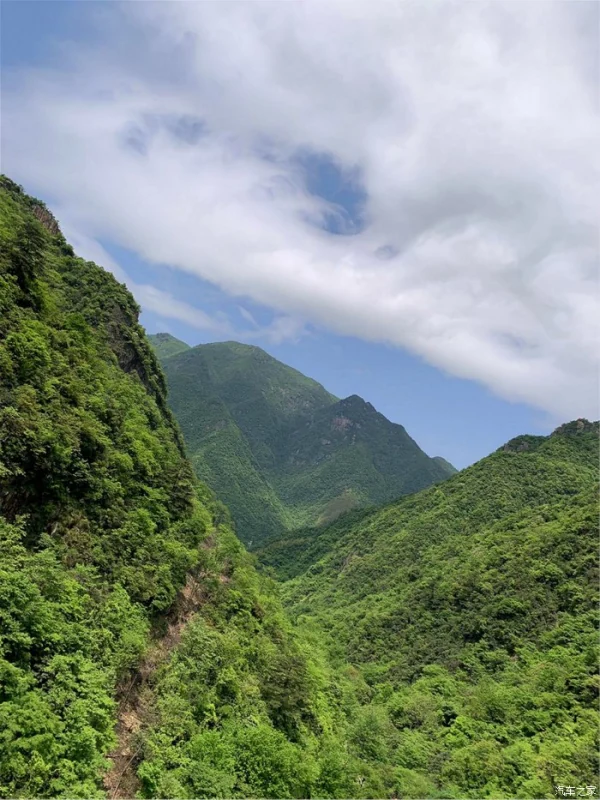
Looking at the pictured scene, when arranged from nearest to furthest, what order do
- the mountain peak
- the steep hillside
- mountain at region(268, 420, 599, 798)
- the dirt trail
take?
the steep hillside
the dirt trail
mountain at region(268, 420, 599, 798)
the mountain peak

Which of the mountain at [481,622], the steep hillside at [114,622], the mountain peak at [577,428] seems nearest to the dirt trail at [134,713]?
the steep hillside at [114,622]

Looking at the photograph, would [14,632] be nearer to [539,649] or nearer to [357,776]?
[357,776]

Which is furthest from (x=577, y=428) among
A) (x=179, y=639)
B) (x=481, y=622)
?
(x=179, y=639)

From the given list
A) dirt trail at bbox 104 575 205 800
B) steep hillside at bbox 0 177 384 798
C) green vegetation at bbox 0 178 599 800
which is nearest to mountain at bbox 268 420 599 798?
green vegetation at bbox 0 178 599 800

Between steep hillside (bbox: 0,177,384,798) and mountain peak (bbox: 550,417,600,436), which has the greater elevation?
mountain peak (bbox: 550,417,600,436)

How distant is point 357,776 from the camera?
954 inches

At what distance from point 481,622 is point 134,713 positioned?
48028 mm

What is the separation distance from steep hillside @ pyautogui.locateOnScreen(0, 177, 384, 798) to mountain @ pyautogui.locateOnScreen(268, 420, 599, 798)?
9159 mm

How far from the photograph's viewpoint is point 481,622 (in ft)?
174

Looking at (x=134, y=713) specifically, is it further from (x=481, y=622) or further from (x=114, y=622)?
(x=481, y=622)

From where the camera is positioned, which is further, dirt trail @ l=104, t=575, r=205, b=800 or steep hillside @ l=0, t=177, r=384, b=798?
dirt trail @ l=104, t=575, r=205, b=800

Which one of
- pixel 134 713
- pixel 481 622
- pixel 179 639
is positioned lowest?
pixel 134 713

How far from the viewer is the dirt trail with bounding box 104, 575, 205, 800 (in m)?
14.4

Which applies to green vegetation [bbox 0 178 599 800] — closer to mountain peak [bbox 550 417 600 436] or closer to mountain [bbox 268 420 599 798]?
mountain [bbox 268 420 599 798]
